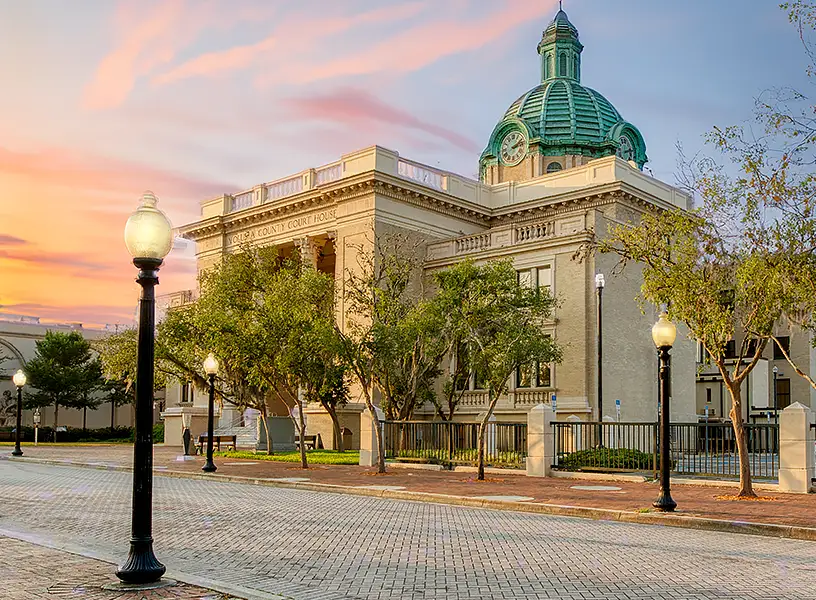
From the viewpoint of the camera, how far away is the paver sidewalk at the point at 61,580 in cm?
845

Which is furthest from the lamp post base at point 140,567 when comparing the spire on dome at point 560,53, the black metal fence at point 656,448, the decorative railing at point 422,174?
the spire on dome at point 560,53

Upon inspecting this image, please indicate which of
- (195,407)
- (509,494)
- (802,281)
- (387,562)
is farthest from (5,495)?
(195,407)

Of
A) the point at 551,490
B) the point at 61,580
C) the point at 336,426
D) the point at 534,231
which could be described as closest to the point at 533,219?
the point at 534,231

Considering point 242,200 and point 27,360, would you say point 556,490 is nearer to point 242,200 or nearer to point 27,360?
point 242,200

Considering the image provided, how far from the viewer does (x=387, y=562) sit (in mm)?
10867

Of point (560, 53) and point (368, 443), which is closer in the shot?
point (368, 443)

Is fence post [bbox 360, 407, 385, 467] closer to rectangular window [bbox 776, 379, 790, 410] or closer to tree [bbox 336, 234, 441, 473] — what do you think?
tree [bbox 336, 234, 441, 473]

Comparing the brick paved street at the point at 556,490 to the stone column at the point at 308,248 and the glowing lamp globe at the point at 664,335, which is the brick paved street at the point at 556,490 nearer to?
the glowing lamp globe at the point at 664,335

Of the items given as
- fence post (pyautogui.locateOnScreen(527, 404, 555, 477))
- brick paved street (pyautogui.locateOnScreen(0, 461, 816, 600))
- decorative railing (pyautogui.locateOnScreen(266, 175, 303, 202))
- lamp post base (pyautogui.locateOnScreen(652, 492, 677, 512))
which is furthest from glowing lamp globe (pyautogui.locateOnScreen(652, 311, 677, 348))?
decorative railing (pyautogui.locateOnScreen(266, 175, 303, 202))

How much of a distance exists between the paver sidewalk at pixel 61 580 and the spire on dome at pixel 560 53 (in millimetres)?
57025

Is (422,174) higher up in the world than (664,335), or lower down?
higher up

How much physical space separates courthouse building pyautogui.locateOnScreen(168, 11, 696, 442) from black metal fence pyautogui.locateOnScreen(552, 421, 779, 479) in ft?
36.7

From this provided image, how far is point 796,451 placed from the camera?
2075 cm

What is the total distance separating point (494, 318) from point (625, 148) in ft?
94.8
